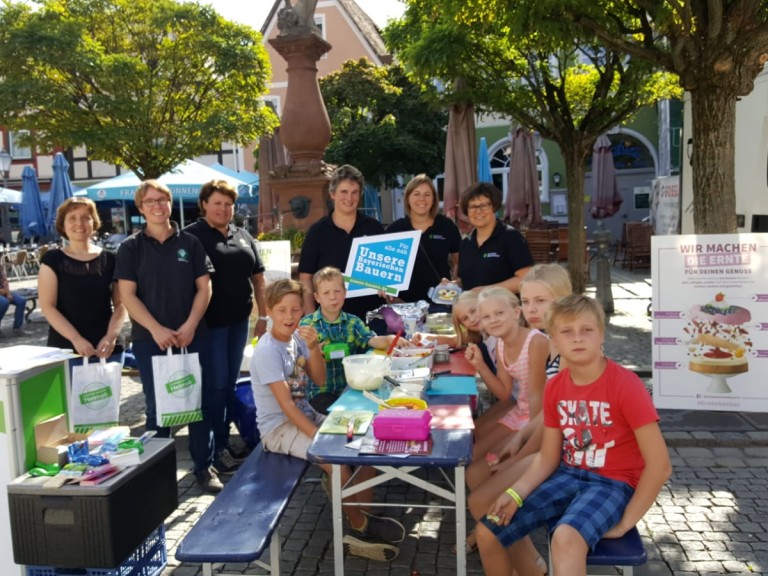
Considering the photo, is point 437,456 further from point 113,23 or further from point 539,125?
point 113,23

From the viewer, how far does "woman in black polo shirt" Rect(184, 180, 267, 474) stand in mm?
4672

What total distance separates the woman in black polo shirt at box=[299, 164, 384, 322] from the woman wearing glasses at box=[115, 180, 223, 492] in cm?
80

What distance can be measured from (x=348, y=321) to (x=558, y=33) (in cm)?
331

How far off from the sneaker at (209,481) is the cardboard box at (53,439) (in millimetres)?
1498

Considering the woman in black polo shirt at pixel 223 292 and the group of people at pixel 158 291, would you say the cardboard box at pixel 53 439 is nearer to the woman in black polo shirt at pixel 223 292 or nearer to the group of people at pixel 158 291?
the group of people at pixel 158 291

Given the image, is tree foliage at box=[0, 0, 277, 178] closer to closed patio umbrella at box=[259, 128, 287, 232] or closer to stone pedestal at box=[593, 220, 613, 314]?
closed patio umbrella at box=[259, 128, 287, 232]

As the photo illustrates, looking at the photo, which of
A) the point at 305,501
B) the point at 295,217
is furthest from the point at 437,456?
the point at 295,217

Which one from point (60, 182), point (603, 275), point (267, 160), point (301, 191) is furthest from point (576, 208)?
point (60, 182)

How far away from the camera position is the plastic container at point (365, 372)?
352cm

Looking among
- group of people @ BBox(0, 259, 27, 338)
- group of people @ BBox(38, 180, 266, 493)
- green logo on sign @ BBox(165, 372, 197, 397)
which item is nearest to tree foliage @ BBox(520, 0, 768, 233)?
group of people @ BBox(38, 180, 266, 493)

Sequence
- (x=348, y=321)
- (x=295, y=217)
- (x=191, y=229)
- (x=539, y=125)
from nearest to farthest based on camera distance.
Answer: (x=348, y=321) → (x=191, y=229) → (x=295, y=217) → (x=539, y=125)

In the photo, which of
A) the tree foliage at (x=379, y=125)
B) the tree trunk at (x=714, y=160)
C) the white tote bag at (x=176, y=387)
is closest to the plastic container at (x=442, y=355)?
the white tote bag at (x=176, y=387)

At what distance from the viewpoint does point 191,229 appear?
471 cm

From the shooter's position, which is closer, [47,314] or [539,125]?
[47,314]
